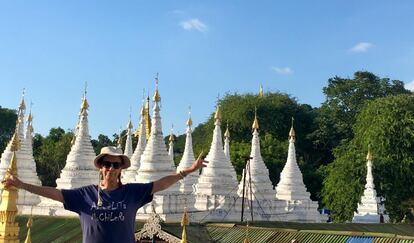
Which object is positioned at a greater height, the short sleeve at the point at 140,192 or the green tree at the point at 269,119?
the green tree at the point at 269,119

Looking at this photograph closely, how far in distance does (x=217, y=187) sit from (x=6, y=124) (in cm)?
4901

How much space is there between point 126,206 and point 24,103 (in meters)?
28.5

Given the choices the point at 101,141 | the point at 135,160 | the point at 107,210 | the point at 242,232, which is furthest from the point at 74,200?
the point at 101,141

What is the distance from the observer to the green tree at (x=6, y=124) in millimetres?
70438

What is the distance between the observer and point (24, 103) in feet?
105

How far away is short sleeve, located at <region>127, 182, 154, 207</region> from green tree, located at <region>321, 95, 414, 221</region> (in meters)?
37.2

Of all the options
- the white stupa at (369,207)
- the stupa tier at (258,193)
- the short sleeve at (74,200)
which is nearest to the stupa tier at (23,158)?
the stupa tier at (258,193)

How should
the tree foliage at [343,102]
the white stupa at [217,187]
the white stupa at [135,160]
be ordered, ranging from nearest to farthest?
1. the white stupa at [217,187]
2. the white stupa at [135,160]
3. the tree foliage at [343,102]

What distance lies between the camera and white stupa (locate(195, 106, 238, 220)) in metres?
28.0

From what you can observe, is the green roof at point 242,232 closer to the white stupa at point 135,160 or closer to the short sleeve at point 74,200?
the white stupa at point 135,160

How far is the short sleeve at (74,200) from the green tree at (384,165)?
37520 mm

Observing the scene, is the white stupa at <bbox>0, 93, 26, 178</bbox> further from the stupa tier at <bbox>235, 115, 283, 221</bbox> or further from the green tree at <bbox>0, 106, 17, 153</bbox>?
the green tree at <bbox>0, 106, 17, 153</bbox>

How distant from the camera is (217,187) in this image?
2947cm

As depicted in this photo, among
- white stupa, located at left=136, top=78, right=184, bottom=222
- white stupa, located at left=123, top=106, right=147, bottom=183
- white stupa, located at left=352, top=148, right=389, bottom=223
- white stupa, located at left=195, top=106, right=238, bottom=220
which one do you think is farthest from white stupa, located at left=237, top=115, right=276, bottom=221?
white stupa, located at left=352, top=148, right=389, bottom=223
